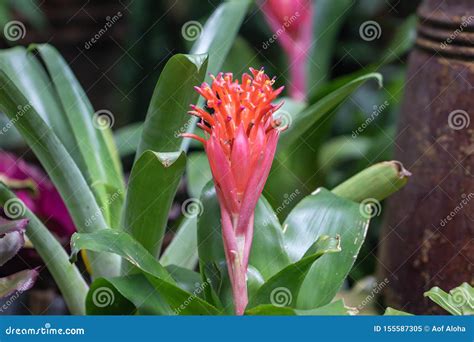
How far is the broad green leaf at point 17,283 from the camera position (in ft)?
2.98

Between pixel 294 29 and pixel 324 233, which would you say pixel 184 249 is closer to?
pixel 324 233

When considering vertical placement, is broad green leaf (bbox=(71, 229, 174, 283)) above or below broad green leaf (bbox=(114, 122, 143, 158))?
above

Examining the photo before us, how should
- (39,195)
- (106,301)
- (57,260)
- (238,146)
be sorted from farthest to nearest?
1. (39,195)
2. (57,260)
3. (106,301)
4. (238,146)

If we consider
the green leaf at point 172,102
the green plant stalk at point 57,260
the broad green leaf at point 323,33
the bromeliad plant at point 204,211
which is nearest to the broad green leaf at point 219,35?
the bromeliad plant at point 204,211

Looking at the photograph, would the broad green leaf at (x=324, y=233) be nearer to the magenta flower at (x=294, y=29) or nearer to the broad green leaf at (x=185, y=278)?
the broad green leaf at (x=185, y=278)

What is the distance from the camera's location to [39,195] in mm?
1256

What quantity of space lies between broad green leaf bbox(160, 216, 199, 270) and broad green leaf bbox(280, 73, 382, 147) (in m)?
0.19

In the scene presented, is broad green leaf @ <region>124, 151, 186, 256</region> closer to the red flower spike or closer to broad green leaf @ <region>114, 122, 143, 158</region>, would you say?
the red flower spike

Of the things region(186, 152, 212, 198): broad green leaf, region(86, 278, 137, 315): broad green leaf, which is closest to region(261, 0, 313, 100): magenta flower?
region(186, 152, 212, 198): broad green leaf

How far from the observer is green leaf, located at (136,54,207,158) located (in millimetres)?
858

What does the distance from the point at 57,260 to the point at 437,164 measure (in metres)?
0.58

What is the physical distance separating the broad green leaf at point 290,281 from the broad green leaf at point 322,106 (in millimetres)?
224

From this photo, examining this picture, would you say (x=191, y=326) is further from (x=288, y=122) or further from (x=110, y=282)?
(x=288, y=122)

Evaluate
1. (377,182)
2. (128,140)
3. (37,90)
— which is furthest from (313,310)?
(128,140)
